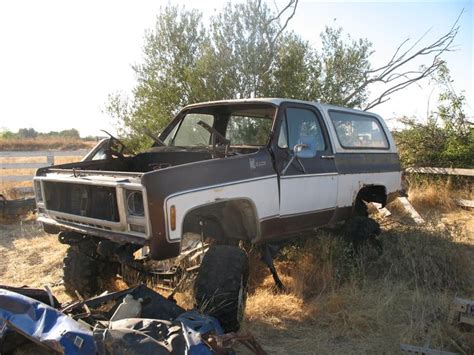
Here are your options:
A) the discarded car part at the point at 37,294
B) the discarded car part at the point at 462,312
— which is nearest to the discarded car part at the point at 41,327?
→ the discarded car part at the point at 37,294

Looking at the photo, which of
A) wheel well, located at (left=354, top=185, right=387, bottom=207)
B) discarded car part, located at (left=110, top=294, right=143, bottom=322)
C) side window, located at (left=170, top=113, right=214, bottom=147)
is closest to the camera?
discarded car part, located at (left=110, top=294, right=143, bottom=322)

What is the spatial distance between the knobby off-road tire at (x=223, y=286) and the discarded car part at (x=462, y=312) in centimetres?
171

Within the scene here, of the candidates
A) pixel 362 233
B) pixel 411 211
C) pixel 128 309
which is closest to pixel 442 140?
pixel 411 211

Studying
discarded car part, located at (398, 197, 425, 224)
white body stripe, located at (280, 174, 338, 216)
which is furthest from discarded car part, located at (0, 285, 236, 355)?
discarded car part, located at (398, 197, 425, 224)

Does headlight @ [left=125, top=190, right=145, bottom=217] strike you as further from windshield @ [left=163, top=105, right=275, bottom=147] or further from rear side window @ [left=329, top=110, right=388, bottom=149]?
rear side window @ [left=329, top=110, right=388, bottom=149]

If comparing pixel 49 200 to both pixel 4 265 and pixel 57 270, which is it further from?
pixel 4 265

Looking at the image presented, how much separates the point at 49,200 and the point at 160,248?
1.68 meters

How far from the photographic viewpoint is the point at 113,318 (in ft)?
11.0

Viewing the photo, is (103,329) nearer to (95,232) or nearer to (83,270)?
(95,232)

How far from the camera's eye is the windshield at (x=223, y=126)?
18.3 ft

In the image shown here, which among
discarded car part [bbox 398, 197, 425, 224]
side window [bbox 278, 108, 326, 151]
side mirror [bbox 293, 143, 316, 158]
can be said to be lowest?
discarded car part [bbox 398, 197, 425, 224]

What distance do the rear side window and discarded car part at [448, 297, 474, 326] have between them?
246 cm

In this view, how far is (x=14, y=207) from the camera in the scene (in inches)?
364

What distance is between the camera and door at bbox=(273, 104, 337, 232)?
187 inches
